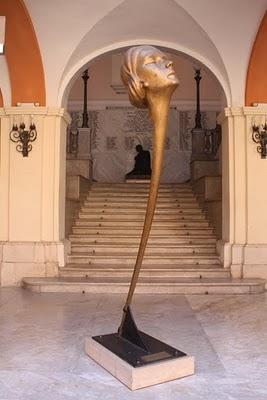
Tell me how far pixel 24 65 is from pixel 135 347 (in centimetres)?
513

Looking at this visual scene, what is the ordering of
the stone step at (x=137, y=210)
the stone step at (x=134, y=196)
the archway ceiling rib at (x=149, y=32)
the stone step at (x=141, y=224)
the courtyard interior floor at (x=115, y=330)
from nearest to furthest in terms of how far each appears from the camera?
the courtyard interior floor at (x=115, y=330)
the archway ceiling rib at (x=149, y=32)
the stone step at (x=141, y=224)
the stone step at (x=137, y=210)
the stone step at (x=134, y=196)

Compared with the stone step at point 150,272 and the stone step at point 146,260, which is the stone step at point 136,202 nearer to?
the stone step at point 146,260

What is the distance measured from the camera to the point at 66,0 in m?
Answer: 6.27

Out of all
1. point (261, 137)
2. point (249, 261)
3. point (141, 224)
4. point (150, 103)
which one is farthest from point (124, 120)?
point (150, 103)

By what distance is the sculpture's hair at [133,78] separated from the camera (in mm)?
2885

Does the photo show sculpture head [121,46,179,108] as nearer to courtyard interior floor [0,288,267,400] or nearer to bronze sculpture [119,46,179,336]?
bronze sculpture [119,46,179,336]

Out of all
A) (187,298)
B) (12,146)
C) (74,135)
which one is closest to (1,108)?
(12,146)

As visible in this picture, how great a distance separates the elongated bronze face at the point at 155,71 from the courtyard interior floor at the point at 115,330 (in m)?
1.99

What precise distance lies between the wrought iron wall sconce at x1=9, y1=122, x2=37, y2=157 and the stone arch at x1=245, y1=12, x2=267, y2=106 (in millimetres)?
3392

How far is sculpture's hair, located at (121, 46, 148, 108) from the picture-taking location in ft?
9.46

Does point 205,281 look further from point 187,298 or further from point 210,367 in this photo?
point 210,367

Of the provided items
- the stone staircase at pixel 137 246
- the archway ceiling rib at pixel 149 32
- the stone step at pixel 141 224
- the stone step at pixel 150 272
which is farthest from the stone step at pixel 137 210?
the archway ceiling rib at pixel 149 32

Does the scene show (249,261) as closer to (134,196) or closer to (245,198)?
(245,198)

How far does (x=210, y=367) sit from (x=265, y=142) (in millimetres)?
4313
